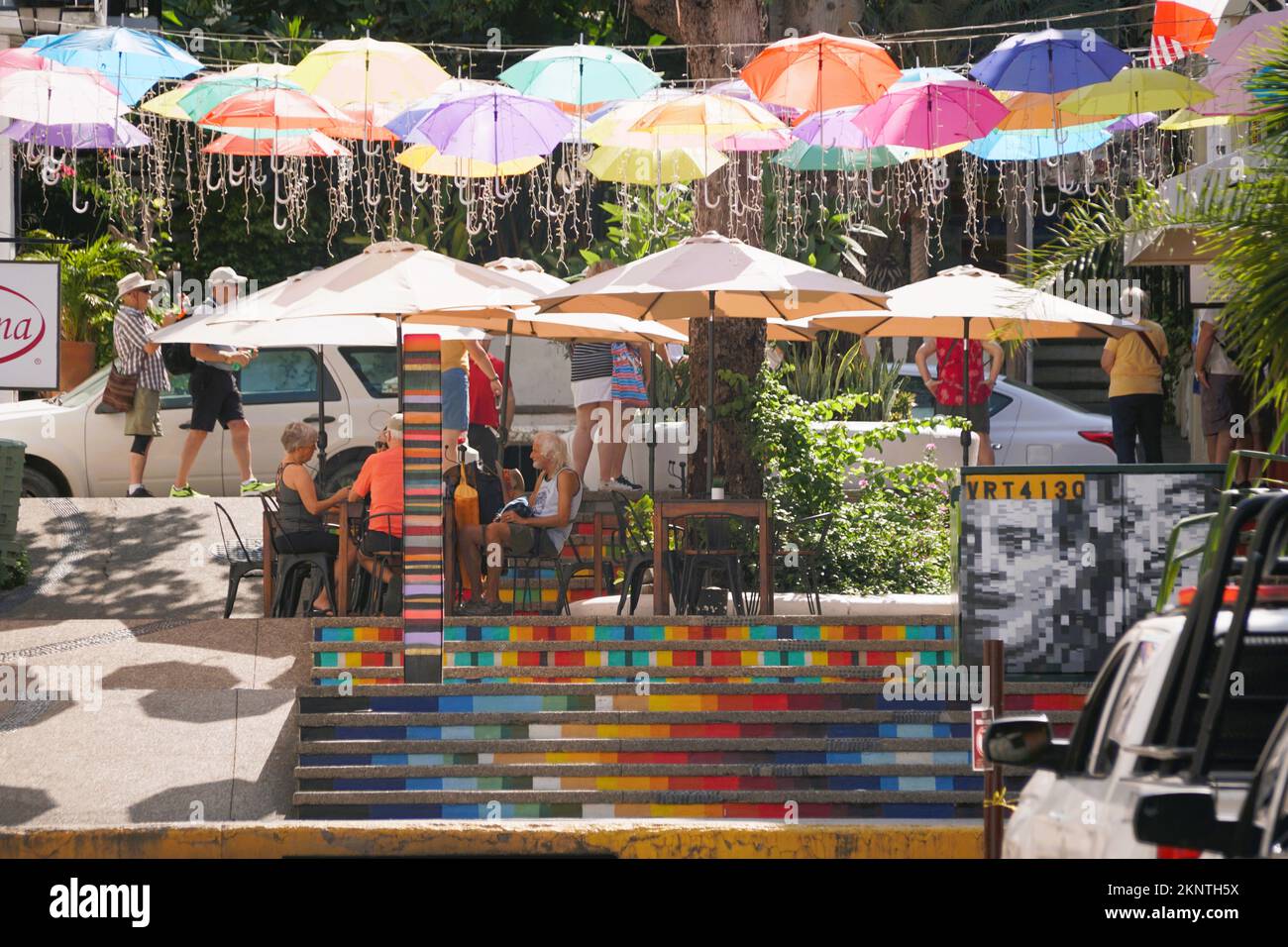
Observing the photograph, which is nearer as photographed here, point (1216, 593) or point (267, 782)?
point (1216, 593)

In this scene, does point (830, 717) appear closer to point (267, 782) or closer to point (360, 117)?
point (267, 782)

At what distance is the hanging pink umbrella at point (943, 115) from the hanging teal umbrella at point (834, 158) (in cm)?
163

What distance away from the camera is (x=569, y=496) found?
1164 cm

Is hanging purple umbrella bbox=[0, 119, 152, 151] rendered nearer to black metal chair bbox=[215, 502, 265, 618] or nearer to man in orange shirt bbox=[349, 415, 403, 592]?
black metal chair bbox=[215, 502, 265, 618]

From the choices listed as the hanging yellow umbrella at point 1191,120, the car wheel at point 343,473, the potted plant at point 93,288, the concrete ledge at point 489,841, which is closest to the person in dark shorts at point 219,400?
the car wheel at point 343,473

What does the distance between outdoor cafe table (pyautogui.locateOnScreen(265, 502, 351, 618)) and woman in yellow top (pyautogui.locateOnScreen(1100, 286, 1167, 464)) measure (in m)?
6.00

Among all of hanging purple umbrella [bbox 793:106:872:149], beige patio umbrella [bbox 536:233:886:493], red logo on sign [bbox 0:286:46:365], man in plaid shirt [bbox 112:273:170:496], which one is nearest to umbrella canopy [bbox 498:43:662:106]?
hanging purple umbrella [bbox 793:106:872:149]

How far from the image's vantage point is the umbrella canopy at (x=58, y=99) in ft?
46.3

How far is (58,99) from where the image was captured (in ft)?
46.9

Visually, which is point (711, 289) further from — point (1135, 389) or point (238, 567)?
point (1135, 389)

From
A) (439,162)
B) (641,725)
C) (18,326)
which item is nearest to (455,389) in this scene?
(18,326)
